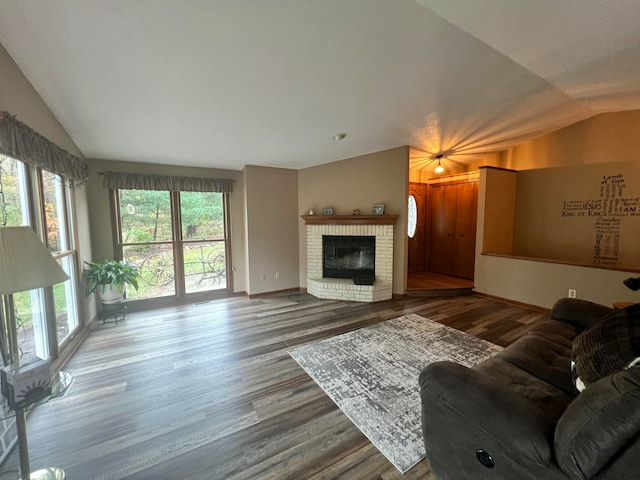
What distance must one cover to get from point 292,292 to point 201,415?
3317mm

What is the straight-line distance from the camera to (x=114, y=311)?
12.6ft

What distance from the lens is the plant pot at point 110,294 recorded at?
369 centimetres

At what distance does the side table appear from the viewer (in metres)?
3.79

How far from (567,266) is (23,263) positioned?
559 cm

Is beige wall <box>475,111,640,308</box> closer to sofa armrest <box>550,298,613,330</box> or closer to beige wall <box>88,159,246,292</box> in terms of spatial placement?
sofa armrest <box>550,298,613,330</box>

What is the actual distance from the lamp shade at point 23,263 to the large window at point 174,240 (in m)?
3.44

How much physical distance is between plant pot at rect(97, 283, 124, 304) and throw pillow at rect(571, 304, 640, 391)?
4.81 m

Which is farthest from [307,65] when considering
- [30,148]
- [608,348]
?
[608,348]

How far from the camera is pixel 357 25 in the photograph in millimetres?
1880

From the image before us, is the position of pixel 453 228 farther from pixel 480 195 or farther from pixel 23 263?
pixel 23 263

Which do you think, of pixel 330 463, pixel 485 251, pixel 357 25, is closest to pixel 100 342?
pixel 330 463

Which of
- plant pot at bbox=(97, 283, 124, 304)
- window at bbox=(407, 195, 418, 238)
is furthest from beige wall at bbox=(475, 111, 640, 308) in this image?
plant pot at bbox=(97, 283, 124, 304)

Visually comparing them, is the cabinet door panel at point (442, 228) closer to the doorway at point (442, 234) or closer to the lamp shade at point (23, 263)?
the doorway at point (442, 234)

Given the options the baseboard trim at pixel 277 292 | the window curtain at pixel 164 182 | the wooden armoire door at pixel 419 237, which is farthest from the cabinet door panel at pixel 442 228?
the window curtain at pixel 164 182
